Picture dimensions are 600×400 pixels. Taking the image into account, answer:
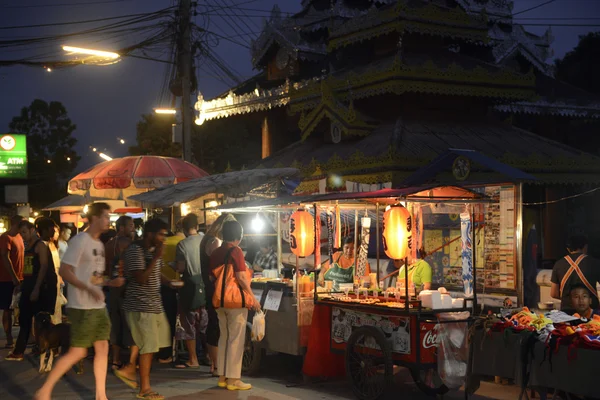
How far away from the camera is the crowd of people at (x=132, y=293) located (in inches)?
296

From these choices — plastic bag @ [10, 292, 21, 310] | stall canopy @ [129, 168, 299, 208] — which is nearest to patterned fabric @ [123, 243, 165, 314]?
stall canopy @ [129, 168, 299, 208]

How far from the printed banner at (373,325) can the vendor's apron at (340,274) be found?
1806 millimetres

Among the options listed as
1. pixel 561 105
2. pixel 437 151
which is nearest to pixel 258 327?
pixel 437 151

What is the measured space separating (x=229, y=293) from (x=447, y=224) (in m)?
8.43

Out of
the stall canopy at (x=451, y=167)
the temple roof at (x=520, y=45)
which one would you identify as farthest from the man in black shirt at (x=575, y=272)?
the temple roof at (x=520, y=45)

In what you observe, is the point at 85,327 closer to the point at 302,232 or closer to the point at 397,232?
the point at 397,232

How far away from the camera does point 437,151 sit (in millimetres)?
18500

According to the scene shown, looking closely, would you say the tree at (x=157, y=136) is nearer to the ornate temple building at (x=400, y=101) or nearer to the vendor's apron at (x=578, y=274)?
the ornate temple building at (x=400, y=101)

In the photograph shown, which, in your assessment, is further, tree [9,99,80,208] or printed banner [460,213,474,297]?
tree [9,99,80,208]

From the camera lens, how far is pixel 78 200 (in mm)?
23328

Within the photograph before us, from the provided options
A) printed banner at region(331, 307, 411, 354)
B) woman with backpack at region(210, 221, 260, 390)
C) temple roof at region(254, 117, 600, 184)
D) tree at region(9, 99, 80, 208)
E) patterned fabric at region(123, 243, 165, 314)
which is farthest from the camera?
tree at region(9, 99, 80, 208)

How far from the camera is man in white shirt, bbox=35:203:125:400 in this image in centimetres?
740

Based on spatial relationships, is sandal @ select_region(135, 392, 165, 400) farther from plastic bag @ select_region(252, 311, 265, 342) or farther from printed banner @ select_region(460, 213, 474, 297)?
printed banner @ select_region(460, 213, 474, 297)

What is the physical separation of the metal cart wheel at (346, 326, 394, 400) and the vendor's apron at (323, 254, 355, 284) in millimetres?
2412
